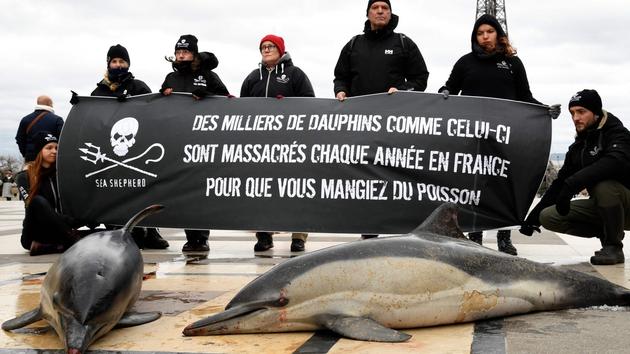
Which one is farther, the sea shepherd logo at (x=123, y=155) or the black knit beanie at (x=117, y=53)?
the black knit beanie at (x=117, y=53)

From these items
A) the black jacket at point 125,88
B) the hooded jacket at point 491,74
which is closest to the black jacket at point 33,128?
the black jacket at point 125,88

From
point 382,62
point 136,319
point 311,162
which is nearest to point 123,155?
point 311,162

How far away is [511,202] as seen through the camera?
242 inches

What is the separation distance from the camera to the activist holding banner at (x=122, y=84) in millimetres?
7426

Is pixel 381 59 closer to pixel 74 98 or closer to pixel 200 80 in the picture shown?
pixel 200 80

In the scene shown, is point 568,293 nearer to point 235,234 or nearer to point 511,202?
point 511,202

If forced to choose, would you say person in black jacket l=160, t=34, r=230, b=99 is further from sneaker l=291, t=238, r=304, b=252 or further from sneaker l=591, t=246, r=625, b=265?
sneaker l=591, t=246, r=625, b=265

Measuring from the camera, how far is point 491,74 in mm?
6480

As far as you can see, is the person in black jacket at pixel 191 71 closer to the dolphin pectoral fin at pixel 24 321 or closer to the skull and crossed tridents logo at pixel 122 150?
the skull and crossed tridents logo at pixel 122 150

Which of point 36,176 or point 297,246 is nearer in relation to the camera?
point 297,246

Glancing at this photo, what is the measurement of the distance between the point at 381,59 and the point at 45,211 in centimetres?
355

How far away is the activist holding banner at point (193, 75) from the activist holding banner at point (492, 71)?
2.38m

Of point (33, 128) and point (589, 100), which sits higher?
point (589, 100)

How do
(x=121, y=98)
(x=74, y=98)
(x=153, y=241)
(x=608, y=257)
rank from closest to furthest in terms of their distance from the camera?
(x=608, y=257)
(x=121, y=98)
(x=74, y=98)
(x=153, y=241)
